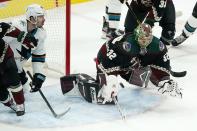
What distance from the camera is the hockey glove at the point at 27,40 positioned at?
3.29m

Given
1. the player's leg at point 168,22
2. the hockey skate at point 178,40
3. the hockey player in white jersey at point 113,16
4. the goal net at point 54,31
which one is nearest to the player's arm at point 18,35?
the goal net at point 54,31

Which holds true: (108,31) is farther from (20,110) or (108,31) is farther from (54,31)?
(20,110)

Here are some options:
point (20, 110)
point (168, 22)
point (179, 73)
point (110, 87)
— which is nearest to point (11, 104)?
point (20, 110)

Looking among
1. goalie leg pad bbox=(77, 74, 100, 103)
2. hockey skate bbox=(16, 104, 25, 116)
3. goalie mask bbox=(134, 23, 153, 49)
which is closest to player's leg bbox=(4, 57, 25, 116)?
hockey skate bbox=(16, 104, 25, 116)

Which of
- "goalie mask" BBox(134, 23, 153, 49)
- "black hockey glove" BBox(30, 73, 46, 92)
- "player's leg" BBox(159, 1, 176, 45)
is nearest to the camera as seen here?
"goalie mask" BBox(134, 23, 153, 49)

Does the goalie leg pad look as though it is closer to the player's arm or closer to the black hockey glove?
the black hockey glove

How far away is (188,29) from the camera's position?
454 cm

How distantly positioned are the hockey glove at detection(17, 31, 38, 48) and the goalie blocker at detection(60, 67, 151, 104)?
0.99 feet

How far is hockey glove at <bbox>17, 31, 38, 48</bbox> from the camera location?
10.8 feet

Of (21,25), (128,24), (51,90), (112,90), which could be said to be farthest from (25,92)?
(128,24)

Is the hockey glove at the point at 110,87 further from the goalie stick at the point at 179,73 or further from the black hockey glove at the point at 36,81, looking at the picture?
the goalie stick at the point at 179,73

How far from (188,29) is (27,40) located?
172 cm

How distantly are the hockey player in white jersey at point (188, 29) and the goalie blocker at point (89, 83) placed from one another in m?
1.14

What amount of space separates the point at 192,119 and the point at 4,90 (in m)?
1.15
